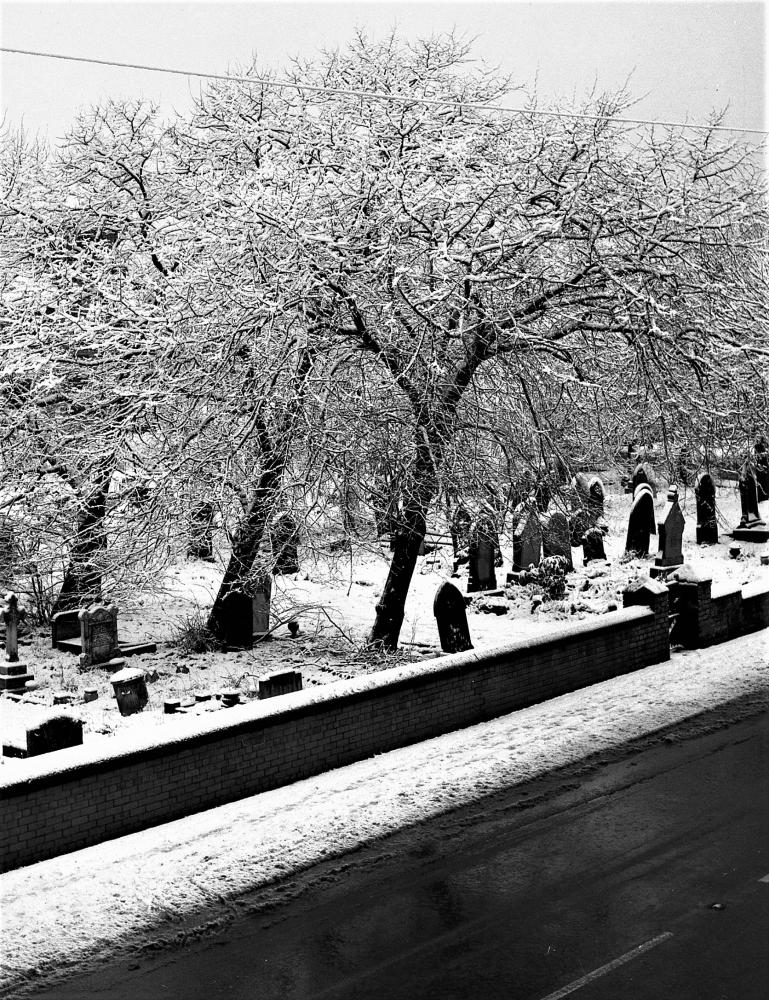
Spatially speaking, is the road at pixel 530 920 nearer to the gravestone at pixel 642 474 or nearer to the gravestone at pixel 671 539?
the gravestone at pixel 671 539

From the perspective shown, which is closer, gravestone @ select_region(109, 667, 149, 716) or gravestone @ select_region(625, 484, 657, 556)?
gravestone @ select_region(109, 667, 149, 716)

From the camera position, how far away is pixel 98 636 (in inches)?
565

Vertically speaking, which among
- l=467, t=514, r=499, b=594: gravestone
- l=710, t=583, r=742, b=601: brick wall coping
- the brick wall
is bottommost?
the brick wall

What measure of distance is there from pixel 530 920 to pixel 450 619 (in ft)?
21.0

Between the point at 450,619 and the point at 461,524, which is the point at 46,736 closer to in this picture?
the point at 450,619

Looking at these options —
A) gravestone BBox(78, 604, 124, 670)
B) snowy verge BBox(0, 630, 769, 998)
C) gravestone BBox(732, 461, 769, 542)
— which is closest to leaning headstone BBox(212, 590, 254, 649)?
gravestone BBox(78, 604, 124, 670)

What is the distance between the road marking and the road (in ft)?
0.04

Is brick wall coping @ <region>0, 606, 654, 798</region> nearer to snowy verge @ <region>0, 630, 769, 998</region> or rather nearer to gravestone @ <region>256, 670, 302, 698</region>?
snowy verge @ <region>0, 630, 769, 998</region>

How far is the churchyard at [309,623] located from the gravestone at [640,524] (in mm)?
38

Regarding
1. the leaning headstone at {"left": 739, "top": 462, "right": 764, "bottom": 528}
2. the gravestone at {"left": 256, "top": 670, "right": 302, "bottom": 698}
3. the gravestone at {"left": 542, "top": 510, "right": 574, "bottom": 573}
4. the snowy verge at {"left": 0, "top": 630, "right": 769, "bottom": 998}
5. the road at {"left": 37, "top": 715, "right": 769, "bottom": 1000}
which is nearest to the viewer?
the road at {"left": 37, "top": 715, "right": 769, "bottom": 1000}

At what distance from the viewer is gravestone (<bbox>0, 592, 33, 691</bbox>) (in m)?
13.5

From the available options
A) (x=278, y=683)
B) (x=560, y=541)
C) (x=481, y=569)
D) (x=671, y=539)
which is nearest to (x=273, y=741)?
(x=278, y=683)

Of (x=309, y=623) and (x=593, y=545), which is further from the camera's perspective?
(x=593, y=545)

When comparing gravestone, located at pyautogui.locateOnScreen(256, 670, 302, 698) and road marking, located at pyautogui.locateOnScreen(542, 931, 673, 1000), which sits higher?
gravestone, located at pyautogui.locateOnScreen(256, 670, 302, 698)
